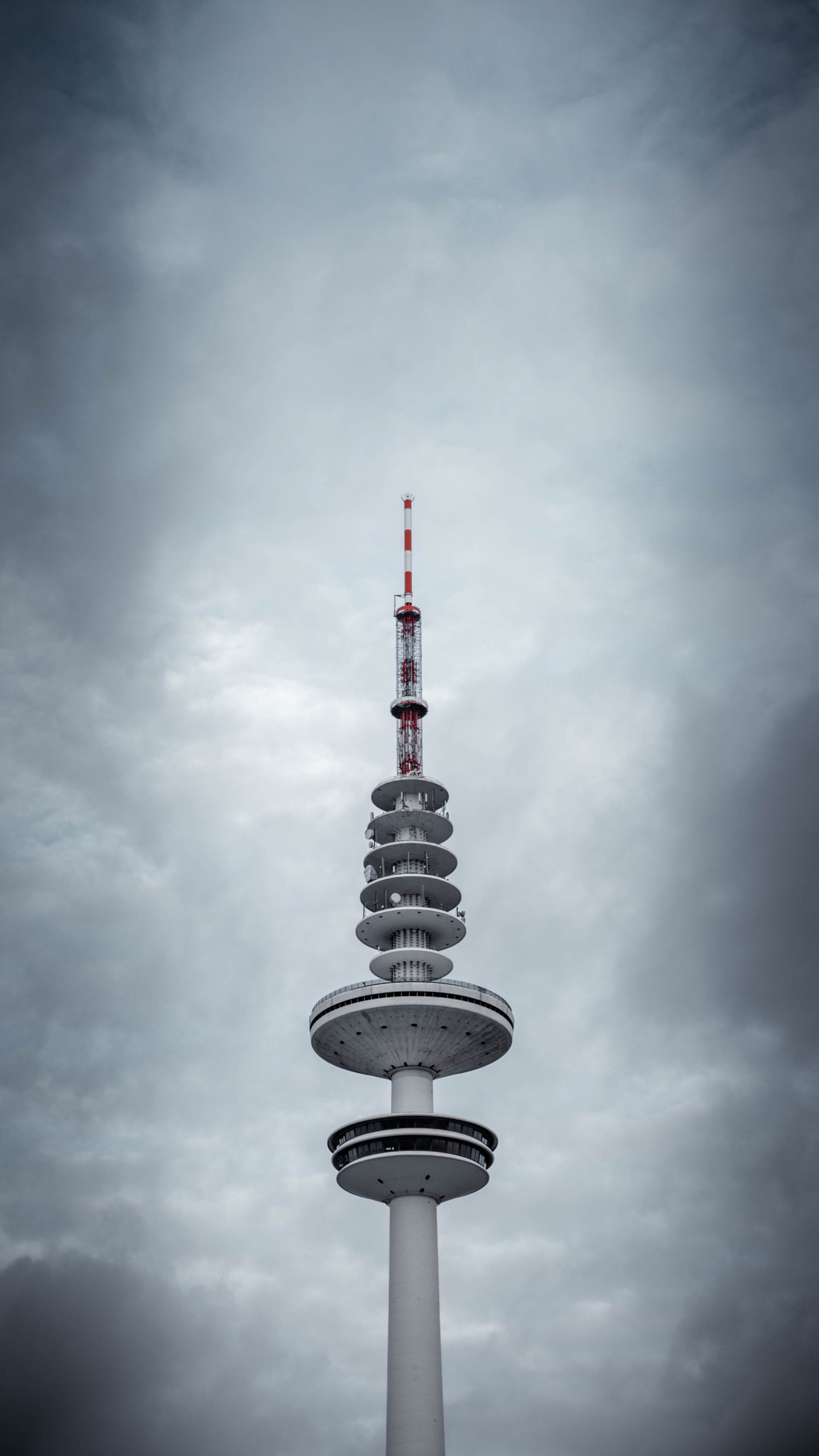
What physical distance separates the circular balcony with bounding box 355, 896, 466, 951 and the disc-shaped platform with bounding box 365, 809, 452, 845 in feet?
18.1

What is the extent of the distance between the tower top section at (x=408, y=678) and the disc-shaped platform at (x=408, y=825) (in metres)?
4.02

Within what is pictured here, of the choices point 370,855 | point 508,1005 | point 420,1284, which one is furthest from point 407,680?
point 420,1284

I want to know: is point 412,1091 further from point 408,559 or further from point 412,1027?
point 408,559

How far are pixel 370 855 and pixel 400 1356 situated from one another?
35.7 metres

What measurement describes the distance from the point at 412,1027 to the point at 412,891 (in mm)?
12495

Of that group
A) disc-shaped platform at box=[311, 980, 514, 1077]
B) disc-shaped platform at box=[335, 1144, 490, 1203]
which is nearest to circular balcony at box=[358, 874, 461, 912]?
disc-shaped platform at box=[311, 980, 514, 1077]

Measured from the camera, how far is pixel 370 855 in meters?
92.6

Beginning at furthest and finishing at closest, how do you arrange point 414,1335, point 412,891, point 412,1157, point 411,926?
point 412,891 < point 411,926 < point 412,1157 < point 414,1335

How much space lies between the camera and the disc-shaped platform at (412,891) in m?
90.0

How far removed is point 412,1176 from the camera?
7725 cm

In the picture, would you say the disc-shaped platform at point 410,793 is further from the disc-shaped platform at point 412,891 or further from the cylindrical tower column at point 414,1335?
the cylindrical tower column at point 414,1335

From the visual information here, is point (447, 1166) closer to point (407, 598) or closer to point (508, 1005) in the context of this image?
point (508, 1005)

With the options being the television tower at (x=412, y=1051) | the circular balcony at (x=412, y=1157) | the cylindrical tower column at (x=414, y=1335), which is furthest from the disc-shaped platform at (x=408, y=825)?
the cylindrical tower column at (x=414, y=1335)

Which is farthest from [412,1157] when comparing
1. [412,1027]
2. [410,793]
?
[410,793]
